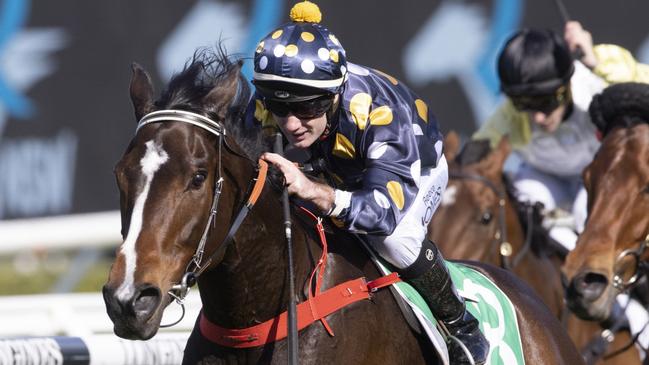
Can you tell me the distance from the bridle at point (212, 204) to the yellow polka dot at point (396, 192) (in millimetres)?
381

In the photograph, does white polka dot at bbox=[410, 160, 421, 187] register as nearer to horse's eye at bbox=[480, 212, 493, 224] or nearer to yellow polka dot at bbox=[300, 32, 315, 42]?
yellow polka dot at bbox=[300, 32, 315, 42]

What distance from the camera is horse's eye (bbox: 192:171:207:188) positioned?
318 cm

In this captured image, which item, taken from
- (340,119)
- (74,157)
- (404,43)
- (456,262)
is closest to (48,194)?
(74,157)

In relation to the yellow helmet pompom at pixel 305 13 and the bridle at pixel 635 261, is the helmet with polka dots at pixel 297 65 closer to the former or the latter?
the yellow helmet pompom at pixel 305 13

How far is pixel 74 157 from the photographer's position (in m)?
8.95

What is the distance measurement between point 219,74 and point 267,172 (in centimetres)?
32

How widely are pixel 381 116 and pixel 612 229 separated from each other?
1832 mm

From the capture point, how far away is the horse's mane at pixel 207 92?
3375 mm

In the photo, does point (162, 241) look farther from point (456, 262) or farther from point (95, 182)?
point (95, 182)

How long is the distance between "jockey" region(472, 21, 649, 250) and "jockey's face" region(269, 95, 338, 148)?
3.04 meters

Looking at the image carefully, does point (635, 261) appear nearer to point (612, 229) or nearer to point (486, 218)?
point (612, 229)

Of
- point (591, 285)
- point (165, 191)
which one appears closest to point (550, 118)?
point (591, 285)

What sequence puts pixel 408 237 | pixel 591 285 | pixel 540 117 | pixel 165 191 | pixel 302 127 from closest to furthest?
pixel 165 191 → pixel 302 127 → pixel 408 237 → pixel 591 285 → pixel 540 117

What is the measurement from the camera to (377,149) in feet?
11.8
